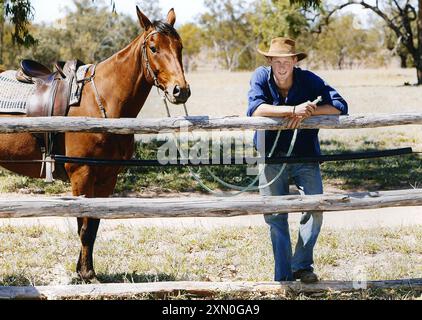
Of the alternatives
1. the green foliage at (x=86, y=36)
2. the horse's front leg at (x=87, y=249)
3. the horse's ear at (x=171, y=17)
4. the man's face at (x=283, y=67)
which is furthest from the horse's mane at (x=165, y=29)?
the green foliage at (x=86, y=36)

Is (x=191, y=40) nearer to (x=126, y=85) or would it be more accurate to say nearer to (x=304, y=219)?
(x=126, y=85)

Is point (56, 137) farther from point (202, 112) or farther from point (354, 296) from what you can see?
point (202, 112)

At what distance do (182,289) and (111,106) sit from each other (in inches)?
66.6

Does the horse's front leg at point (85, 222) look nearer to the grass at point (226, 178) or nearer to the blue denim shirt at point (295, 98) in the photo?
the blue denim shirt at point (295, 98)

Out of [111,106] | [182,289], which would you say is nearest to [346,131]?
[111,106]

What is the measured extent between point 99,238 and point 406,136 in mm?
10259

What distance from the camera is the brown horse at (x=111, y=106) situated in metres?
5.03

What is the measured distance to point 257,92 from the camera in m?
4.71

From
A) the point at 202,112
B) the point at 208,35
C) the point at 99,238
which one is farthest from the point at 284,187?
the point at 208,35

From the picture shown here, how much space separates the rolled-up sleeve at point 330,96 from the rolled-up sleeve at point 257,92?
0.42 meters

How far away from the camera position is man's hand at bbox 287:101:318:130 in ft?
14.6

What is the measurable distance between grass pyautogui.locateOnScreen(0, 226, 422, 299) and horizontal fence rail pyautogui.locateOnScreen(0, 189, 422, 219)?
0.76m

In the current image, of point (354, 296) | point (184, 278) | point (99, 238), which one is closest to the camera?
point (354, 296)

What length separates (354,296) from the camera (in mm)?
4895
